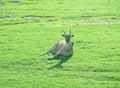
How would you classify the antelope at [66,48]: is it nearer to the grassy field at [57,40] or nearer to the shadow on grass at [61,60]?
the shadow on grass at [61,60]

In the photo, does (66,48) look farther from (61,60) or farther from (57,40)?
(57,40)

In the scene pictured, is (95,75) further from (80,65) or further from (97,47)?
(97,47)

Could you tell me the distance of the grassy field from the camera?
2166 cm

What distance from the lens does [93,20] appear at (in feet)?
127

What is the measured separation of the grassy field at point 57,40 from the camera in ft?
71.1

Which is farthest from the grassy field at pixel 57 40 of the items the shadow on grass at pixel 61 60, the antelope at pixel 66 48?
the antelope at pixel 66 48

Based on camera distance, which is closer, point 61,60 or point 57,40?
point 61,60

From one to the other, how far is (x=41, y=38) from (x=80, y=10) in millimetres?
13740

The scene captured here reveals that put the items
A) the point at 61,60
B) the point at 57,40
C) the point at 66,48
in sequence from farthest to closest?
the point at 57,40, the point at 66,48, the point at 61,60

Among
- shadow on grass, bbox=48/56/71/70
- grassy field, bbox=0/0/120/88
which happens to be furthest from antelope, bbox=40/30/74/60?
grassy field, bbox=0/0/120/88

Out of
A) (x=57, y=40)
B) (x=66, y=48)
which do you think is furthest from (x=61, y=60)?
(x=57, y=40)

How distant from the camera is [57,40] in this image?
30.4 metres

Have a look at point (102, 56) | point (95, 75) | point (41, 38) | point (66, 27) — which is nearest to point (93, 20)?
point (66, 27)

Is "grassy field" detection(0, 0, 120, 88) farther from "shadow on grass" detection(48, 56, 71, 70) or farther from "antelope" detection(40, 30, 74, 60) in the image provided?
"antelope" detection(40, 30, 74, 60)
